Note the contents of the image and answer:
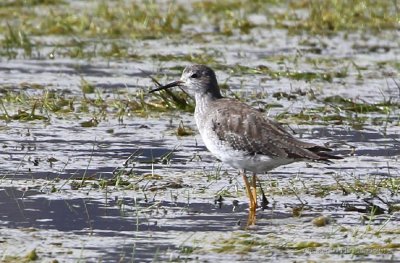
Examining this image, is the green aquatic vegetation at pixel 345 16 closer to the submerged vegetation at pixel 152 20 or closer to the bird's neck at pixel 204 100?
the submerged vegetation at pixel 152 20

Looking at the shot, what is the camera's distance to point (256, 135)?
1111 centimetres

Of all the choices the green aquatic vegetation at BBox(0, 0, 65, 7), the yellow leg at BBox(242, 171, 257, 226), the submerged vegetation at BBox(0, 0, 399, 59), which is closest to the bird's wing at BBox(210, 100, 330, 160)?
the yellow leg at BBox(242, 171, 257, 226)

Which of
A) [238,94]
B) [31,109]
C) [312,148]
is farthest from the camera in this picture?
[238,94]

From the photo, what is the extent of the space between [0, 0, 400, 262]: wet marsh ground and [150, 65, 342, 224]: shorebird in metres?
0.37

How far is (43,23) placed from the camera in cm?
2061

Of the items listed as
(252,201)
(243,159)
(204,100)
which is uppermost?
(204,100)

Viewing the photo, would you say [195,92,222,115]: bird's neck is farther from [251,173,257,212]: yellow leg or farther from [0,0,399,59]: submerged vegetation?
[0,0,399,59]: submerged vegetation

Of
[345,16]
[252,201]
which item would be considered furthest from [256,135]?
[345,16]

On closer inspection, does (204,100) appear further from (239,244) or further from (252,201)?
(239,244)

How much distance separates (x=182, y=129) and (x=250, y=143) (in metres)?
3.17

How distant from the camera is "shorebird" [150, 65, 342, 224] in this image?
10.9m

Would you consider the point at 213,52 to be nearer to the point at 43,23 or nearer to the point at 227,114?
the point at 43,23

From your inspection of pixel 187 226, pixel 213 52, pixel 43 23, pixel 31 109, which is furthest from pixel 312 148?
pixel 43 23

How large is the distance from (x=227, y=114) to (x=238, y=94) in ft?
15.7
